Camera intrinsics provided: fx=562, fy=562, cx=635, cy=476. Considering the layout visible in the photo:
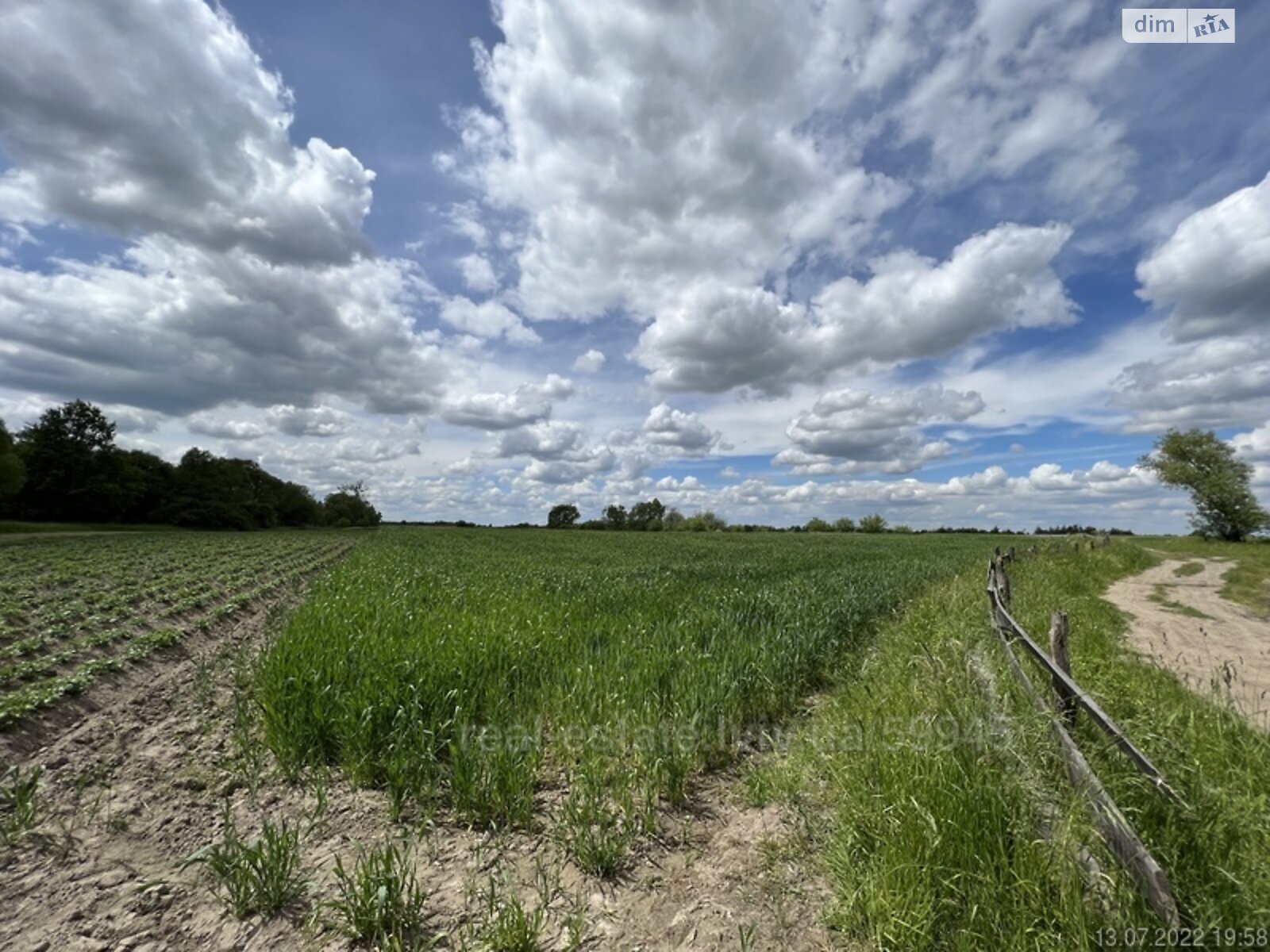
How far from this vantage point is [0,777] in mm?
5219

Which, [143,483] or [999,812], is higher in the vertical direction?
[143,483]

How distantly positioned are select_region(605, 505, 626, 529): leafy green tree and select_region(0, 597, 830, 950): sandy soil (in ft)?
400

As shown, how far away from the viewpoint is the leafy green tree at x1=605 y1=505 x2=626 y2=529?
129 meters

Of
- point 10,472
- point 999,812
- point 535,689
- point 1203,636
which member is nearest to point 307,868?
point 535,689

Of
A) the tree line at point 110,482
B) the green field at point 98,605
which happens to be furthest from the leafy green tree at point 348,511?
the green field at point 98,605

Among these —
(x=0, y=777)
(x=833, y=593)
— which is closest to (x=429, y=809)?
(x=0, y=777)

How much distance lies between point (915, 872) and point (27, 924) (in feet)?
17.1

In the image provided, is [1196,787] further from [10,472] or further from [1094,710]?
[10,472]

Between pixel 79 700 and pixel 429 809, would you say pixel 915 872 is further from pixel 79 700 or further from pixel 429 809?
pixel 79 700

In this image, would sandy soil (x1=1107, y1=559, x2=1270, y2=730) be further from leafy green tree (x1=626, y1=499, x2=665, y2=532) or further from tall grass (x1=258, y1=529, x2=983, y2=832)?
leafy green tree (x1=626, y1=499, x2=665, y2=532)

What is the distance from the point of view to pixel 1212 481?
1885 inches

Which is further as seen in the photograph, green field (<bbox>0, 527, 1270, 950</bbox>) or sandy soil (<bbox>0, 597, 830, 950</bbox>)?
sandy soil (<bbox>0, 597, 830, 950</bbox>)

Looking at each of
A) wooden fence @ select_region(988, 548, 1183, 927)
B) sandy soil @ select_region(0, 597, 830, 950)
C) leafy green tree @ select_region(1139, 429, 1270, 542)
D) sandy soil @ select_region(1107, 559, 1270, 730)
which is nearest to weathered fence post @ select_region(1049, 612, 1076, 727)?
wooden fence @ select_region(988, 548, 1183, 927)

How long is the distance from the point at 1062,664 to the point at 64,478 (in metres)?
85.9
